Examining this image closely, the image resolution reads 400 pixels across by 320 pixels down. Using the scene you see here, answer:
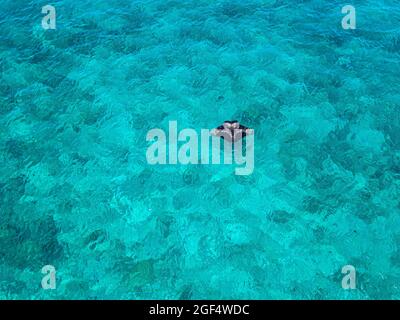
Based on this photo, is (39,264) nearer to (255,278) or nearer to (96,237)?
(96,237)

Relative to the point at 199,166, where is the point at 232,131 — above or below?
above

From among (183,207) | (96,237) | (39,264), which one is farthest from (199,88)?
(39,264)

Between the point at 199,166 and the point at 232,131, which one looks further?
the point at 232,131

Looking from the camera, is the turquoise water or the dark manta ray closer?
the turquoise water

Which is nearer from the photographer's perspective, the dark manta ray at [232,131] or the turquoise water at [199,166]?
the turquoise water at [199,166]
